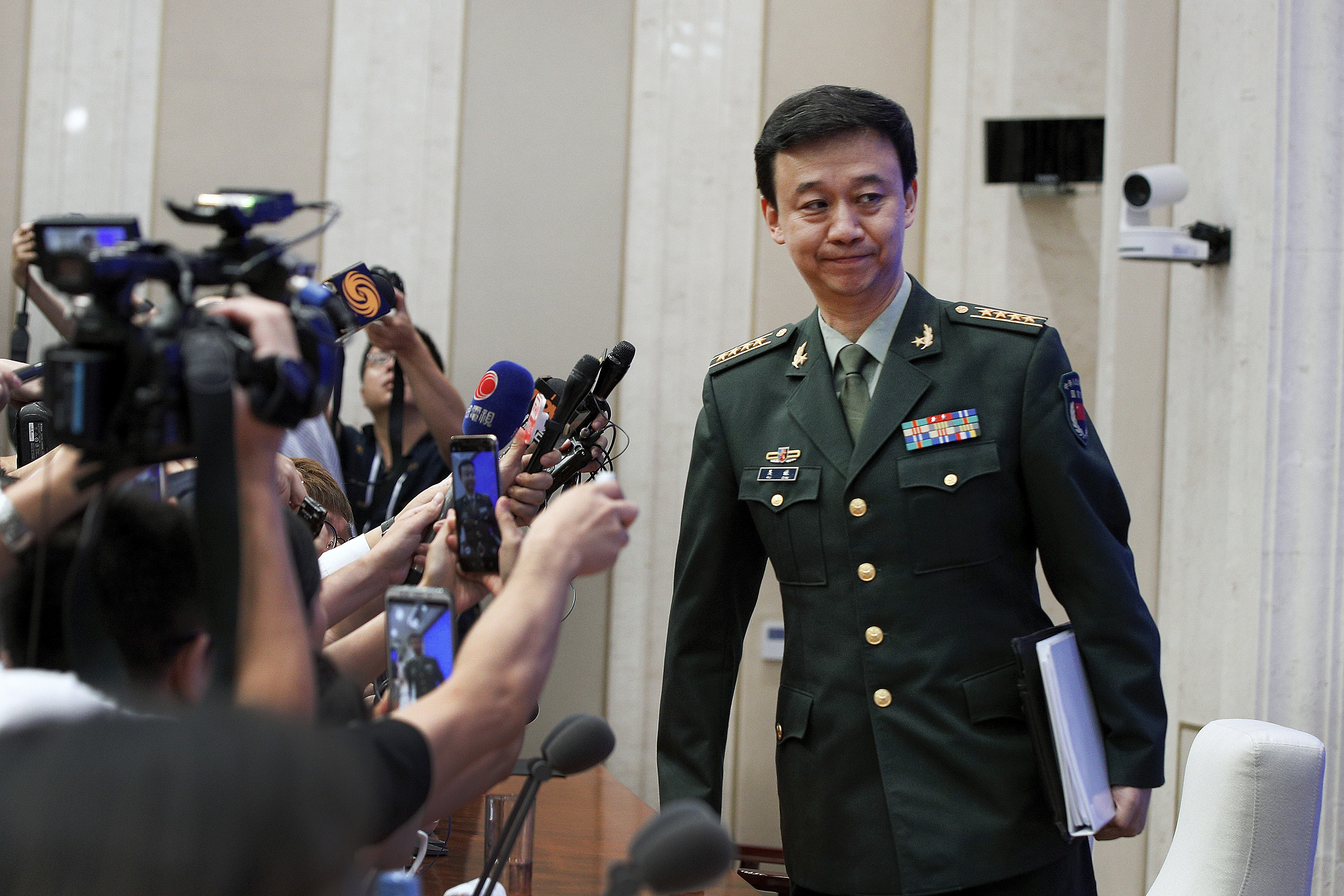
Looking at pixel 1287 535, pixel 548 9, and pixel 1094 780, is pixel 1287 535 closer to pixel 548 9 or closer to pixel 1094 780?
pixel 1094 780

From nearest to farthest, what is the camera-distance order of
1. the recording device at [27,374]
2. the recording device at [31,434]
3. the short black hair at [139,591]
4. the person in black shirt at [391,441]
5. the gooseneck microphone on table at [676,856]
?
the gooseneck microphone on table at [676,856]
the short black hair at [139,591]
the recording device at [27,374]
the recording device at [31,434]
the person in black shirt at [391,441]

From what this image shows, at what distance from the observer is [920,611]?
1.69 m

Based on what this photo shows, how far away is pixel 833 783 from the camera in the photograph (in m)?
1.73

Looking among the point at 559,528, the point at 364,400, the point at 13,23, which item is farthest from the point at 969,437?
the point at 13,23

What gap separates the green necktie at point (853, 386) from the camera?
1837 mm

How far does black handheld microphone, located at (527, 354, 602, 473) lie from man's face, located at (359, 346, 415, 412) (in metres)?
2.13

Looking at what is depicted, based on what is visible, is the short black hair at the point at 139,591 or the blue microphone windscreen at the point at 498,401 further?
the blue microphone windscreen at the point at 498,401

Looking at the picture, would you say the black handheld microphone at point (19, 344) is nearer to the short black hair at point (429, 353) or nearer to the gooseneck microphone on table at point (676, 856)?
the short black hair at point (429, 353)

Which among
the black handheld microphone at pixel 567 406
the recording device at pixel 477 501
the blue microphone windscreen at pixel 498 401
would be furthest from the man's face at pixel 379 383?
the recording device at pixel 477 501

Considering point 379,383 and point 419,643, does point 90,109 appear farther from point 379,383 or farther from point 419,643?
point 419,643

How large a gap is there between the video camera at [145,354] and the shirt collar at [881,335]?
1028 mm

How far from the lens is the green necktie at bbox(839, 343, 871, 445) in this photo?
72.3 inches

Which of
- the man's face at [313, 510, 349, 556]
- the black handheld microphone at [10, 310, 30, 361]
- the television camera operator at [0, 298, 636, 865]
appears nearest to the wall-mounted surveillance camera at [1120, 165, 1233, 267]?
the man's face at [313, 510, 349, 556]


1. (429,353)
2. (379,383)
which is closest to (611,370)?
(429,353)
